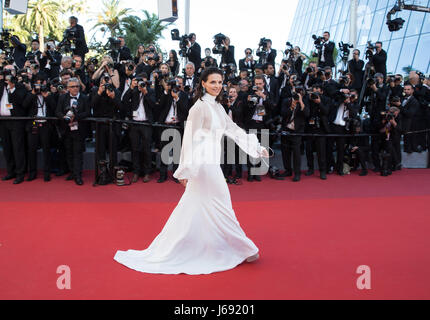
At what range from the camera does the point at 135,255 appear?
11.7 feet

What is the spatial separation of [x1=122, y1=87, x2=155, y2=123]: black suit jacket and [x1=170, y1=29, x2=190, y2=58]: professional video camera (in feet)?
7.95

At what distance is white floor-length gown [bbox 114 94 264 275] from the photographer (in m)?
3.38

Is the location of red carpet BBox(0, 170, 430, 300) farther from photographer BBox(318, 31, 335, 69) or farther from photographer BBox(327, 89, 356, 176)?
photographer BBox(318, 31, 335, 69)

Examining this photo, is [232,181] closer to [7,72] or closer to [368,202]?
[368,202]

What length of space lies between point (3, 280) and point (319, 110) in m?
6.34

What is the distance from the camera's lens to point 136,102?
731 cm

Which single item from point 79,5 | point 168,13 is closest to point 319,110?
point 168,13

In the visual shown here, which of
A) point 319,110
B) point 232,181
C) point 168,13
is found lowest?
point 232,181

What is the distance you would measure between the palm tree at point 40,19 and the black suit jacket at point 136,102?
2811 cm

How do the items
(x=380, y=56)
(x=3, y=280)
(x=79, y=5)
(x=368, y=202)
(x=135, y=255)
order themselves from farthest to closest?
(x=79, y=5)
(x=380, y=56)
(x=368, y=202)
(x=135, y=255)
(x=3, y=280)

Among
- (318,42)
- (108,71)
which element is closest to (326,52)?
(318,42)

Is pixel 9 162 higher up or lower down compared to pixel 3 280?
lower down

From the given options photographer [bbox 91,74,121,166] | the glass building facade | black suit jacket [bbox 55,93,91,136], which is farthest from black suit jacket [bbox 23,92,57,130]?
the glass building facade

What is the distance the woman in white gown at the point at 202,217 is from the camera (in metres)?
3.38
